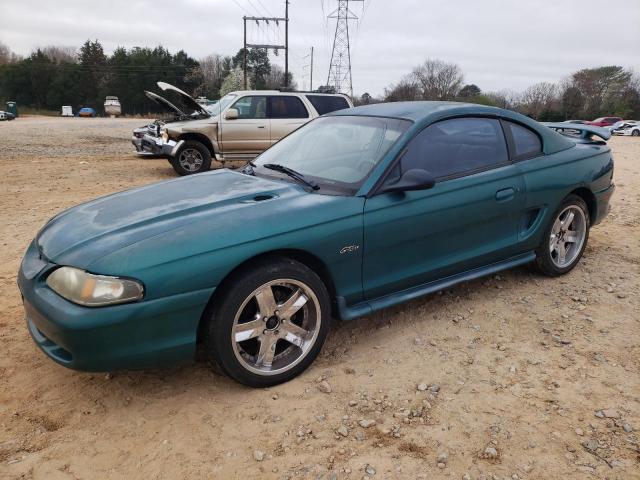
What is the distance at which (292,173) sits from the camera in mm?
3279

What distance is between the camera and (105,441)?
228 cm

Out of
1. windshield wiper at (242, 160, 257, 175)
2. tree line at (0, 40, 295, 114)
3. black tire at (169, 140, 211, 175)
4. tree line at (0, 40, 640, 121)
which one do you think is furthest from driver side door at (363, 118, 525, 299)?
tree line at (0, 40, 295, 114)

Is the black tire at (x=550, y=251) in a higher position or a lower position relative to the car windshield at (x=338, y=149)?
lower

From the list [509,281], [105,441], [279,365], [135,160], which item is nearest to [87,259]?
[105,441]

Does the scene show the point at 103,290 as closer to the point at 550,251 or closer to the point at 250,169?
the point at 250,169

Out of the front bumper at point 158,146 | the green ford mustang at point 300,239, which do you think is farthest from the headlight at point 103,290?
the front bumper at point 158,146

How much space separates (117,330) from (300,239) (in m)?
1.02

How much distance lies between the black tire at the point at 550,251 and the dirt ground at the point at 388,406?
0.29m

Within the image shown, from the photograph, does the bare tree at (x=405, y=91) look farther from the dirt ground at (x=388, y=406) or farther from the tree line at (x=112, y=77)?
the dirt ground at (x=388, y=406)

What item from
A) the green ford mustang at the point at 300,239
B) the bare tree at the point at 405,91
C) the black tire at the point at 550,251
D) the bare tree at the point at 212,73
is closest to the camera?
the green ford mustang at the point at 300,239

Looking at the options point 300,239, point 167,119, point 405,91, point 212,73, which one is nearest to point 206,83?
point 212,73

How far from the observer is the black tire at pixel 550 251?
391 cm

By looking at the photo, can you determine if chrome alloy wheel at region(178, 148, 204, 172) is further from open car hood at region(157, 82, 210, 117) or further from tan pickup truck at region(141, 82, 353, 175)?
open car hood at region(157, 82, 210, 117)

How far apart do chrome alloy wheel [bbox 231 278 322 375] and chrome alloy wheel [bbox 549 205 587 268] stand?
93.2 inches
